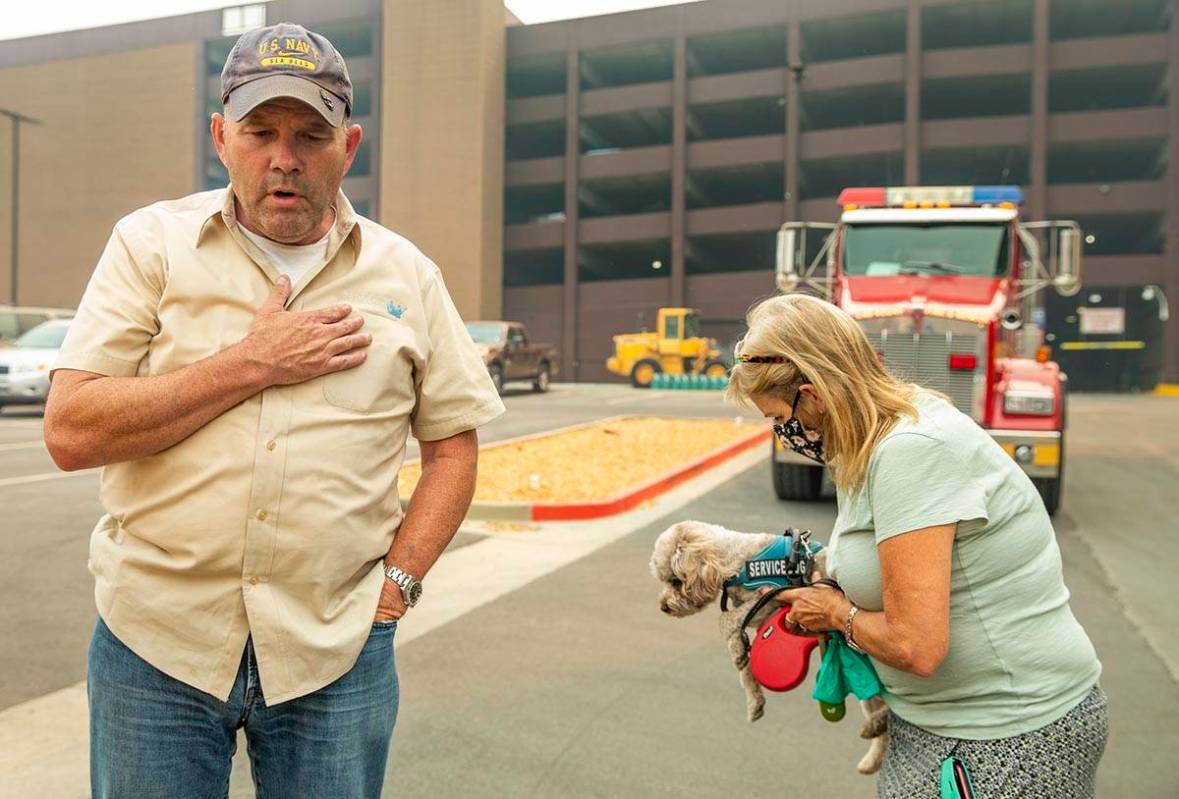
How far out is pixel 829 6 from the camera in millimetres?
44688

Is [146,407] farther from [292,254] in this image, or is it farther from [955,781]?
[955,781]

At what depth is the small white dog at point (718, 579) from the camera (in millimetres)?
2520

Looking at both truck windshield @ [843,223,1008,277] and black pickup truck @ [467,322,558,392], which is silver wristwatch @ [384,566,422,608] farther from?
black pickup truck @ [467,322,558,392]

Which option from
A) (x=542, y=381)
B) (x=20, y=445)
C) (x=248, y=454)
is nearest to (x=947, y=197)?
(x=248, y=454)

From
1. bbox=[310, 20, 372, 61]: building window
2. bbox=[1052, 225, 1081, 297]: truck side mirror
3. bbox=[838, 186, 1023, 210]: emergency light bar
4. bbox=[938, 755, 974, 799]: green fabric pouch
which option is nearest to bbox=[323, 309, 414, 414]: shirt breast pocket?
bbox=[938, 755, 974, 799]: green fabric pouch

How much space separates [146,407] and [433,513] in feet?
1.99

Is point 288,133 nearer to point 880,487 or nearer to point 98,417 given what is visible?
point 98,417

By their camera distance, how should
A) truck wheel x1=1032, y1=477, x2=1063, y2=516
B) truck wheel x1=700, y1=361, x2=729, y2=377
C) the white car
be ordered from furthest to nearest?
Result: truck wheel x1=700, y1=361, x2=729, y2=377, the white car, truck wheel x1=1032, y1=477, x2=1063, y2=516

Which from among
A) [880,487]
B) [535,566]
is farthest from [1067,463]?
[880,487]

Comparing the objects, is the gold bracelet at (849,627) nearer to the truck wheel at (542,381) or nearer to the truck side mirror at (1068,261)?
the truck side mirror at (1068,261)

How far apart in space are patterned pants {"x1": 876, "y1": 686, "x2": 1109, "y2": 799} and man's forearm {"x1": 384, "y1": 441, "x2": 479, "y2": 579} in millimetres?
1150

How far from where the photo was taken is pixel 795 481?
1012cm

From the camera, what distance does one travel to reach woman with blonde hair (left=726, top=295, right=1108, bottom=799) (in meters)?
2.03

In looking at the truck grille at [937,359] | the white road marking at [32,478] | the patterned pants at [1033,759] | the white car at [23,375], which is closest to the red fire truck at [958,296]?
the truck grille at [937,359]
